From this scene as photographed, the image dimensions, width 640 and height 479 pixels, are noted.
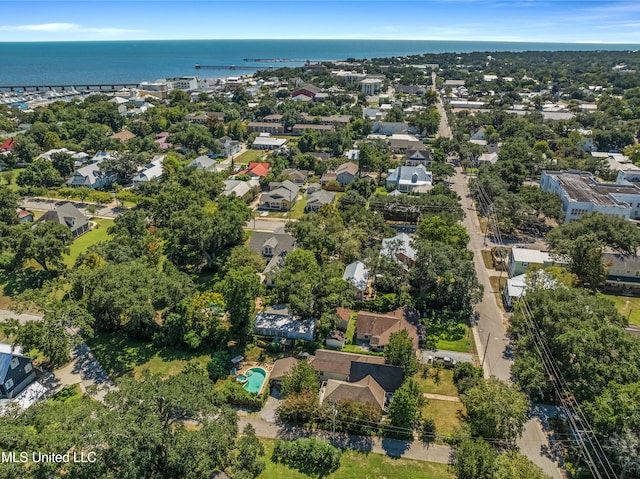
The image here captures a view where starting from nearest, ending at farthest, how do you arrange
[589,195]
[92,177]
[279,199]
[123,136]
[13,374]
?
[13,374], [589,195], [279,199], [92,177], [123,136]

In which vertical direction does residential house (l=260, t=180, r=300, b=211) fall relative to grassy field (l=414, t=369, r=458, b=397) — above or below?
above

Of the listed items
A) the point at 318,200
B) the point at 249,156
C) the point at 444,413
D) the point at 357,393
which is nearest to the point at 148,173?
the point at 249,156

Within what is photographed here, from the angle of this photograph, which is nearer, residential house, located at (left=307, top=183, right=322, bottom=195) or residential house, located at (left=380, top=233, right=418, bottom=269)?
residential house, located at (left=380, top=233, right=418, bottom=269)

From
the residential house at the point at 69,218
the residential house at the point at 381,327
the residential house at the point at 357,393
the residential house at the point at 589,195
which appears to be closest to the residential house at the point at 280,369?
the residential house at the point at 357,393

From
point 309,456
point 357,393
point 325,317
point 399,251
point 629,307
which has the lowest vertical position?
point 309,456

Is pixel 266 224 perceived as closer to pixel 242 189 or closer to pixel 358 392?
pixel 242 189

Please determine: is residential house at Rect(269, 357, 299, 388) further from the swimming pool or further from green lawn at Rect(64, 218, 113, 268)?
green lawn at Rect(64, 218, 113, 268)

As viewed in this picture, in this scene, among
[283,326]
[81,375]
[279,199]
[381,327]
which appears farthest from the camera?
[279,199]

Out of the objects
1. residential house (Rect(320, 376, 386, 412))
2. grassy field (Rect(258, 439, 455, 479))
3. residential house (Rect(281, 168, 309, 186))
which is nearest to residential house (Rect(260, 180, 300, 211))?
residential house (Rect(281, 168, 309, 186))
